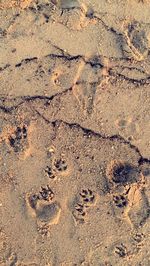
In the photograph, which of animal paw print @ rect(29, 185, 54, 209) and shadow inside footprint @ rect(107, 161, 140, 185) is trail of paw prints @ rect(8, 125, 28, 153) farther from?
shadow inside footprint @ rect(107, 161, 140, 185)

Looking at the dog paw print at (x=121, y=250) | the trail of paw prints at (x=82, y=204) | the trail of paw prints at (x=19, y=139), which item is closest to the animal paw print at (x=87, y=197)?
the trail of paw prints at (x=82, y=204)

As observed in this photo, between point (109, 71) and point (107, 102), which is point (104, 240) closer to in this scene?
point (107, 102)

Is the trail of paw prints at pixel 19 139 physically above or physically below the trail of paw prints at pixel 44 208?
above

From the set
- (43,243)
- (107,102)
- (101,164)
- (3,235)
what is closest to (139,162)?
(101,164)

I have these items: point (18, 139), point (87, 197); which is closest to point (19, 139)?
point (18, 139)

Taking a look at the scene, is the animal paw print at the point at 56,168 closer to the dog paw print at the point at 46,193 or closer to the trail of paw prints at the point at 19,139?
the dog paw print at the point at 46,193

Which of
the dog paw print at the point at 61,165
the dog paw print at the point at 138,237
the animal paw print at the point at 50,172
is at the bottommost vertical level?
the dog paw print at the point at 138,237

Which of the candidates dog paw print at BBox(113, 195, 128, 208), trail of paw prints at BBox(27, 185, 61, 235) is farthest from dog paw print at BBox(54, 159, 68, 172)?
dog paw print at BBox(113, 195, 128, 208)
